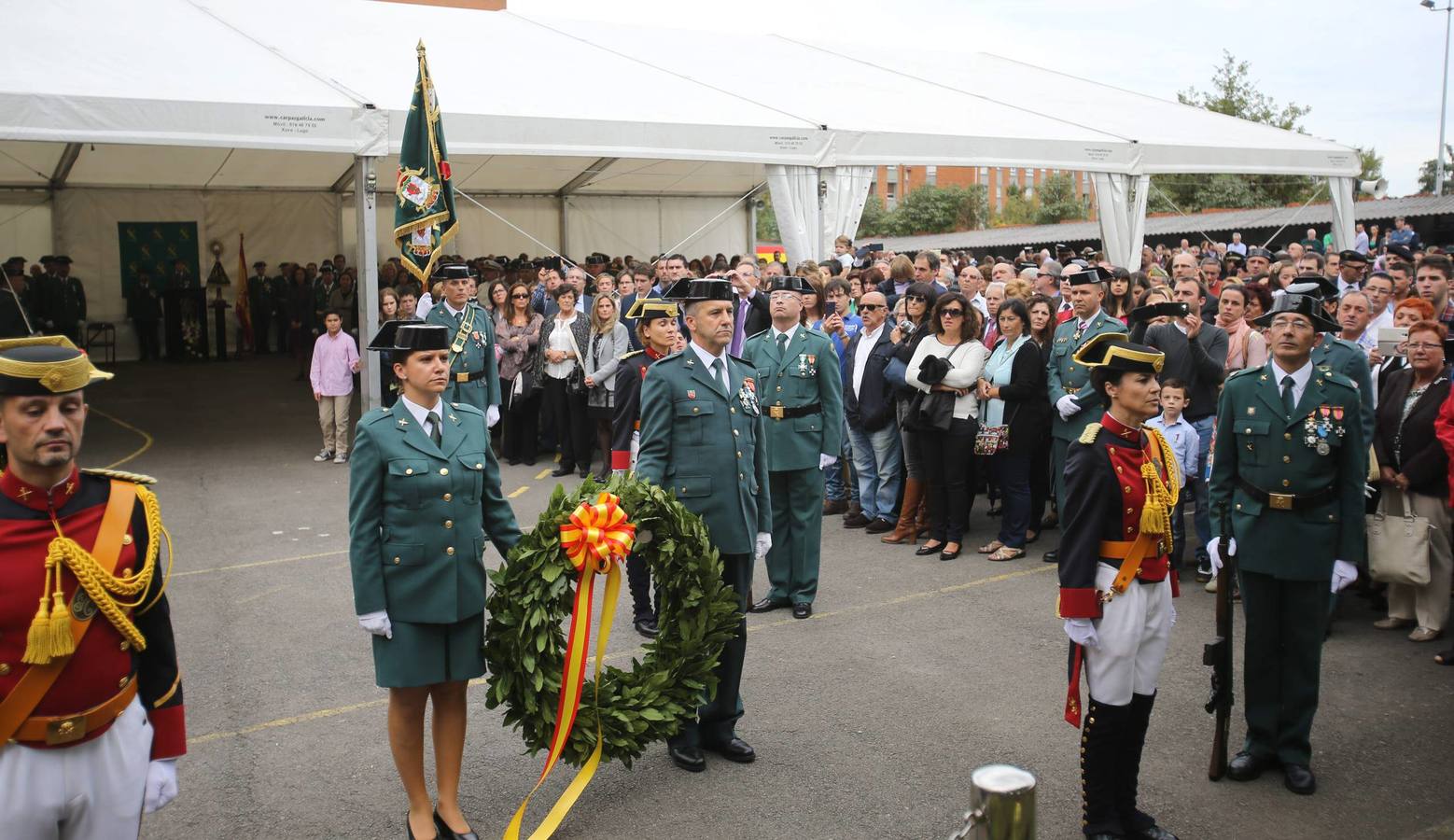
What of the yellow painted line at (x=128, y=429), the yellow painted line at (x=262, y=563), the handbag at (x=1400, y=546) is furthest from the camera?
the yellow painted line at (x=128, y=429)

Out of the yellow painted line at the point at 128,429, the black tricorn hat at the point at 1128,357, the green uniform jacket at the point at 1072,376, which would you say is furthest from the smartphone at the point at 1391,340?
the yellow painted line at the point at 128,429

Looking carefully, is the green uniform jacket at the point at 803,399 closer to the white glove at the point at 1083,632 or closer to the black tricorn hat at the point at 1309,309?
the black tricorn hat at the point at 1309,309

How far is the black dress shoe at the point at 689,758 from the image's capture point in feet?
16.5

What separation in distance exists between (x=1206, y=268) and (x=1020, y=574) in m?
7.06

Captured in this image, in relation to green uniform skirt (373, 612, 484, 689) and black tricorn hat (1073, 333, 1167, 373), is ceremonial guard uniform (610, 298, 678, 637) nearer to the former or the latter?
green uniform skirt (373, 612, 484, 689)

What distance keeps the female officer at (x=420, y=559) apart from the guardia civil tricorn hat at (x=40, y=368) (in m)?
1.25

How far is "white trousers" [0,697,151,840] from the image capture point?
2893 mm

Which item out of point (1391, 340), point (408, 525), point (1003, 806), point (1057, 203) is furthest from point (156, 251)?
point (1057, 203)

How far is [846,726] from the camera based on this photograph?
17.9ft

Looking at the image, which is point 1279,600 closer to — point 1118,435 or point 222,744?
point 1118,435

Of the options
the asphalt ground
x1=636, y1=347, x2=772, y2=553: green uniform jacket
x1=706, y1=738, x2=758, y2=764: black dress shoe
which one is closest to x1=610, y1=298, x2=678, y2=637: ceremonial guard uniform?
the asphalt ground

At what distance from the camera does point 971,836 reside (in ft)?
8.54

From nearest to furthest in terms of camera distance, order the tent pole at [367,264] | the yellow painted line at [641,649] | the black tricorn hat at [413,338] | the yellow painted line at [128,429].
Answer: the black tricorn hat at [413,338]
the yellow painted line at [641,649]
the tent pole at [367,264]
the yellow painted line at [128,429]

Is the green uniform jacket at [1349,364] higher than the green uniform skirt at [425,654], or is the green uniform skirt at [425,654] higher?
the green uniform jacket at [1349,364]
